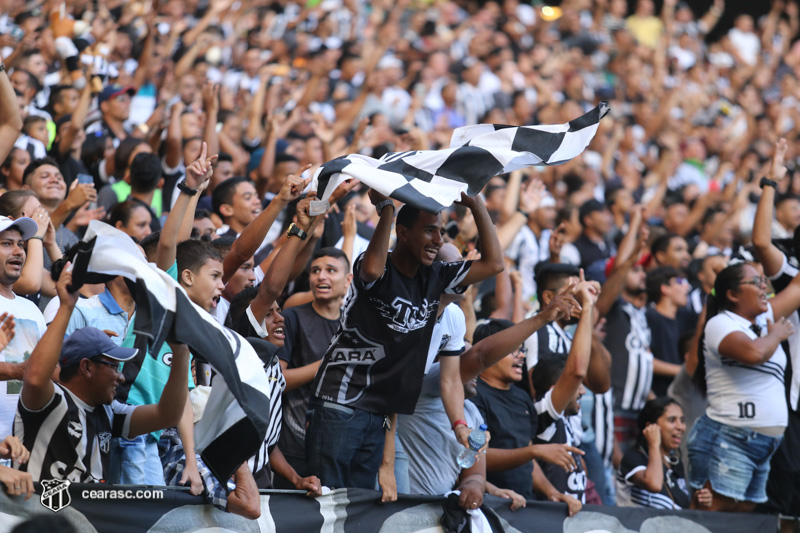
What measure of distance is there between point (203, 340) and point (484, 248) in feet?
5.17

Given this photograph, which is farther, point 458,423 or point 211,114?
point 211,114

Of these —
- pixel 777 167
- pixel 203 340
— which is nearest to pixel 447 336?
pixel 203 340

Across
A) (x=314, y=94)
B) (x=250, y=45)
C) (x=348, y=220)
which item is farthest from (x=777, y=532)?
(x=250, y=45)

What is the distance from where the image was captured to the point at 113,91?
8680mm

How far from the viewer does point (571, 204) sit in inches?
393

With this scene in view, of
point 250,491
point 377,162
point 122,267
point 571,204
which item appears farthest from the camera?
point 571,204

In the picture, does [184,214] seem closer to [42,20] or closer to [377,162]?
[377,162]

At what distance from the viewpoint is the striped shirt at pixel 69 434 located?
4066 mm

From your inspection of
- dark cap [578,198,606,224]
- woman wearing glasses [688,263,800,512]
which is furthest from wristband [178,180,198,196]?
dark cap [578,198,606,224]

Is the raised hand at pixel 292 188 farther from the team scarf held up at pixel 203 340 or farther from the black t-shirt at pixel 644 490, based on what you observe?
the black t-shirt at pixel 644 490

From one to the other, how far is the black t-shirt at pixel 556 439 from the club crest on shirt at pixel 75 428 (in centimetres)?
270

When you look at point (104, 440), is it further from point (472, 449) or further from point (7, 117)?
point (7, 117)

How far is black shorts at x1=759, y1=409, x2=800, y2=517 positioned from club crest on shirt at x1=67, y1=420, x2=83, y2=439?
4.23 metres

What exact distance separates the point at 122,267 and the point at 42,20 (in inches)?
277
